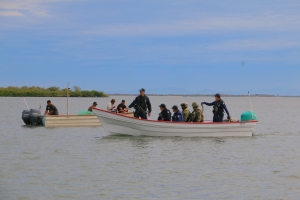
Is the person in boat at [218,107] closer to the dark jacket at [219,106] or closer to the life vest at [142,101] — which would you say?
the dark jacket at [219,106]

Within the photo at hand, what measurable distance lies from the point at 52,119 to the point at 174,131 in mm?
8519

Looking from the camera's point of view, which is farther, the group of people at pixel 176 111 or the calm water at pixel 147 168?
the group of people at pixel 176 111

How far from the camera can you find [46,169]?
16281 millimetres

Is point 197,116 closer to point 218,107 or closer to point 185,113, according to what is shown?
point 185,113

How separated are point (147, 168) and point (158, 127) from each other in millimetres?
7019

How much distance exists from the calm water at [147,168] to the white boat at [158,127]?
30cm

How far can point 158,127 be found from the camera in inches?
931

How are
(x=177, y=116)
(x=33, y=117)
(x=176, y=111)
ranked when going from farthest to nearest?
(x=33, y=117) < (x=177, y=116) < (x=176, y=111)

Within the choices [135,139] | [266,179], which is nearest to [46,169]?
[266,179]

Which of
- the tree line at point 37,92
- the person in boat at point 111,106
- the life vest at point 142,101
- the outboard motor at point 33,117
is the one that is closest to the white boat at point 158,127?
the life vest at point 142,101

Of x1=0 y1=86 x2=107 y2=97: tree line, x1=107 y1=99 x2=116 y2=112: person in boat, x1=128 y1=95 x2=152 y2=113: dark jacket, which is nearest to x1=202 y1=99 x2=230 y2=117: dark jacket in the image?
x1=128 y1=95 x2=152 y2=113: dark jacket

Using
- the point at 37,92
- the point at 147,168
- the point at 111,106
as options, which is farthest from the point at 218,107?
the point at 37,92

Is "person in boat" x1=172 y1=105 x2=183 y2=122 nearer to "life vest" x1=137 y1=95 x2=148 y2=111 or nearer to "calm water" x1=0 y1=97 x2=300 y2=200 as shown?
"calm water" x1=0 y1=97 x2=300 y2=200

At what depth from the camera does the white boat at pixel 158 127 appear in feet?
76.8
